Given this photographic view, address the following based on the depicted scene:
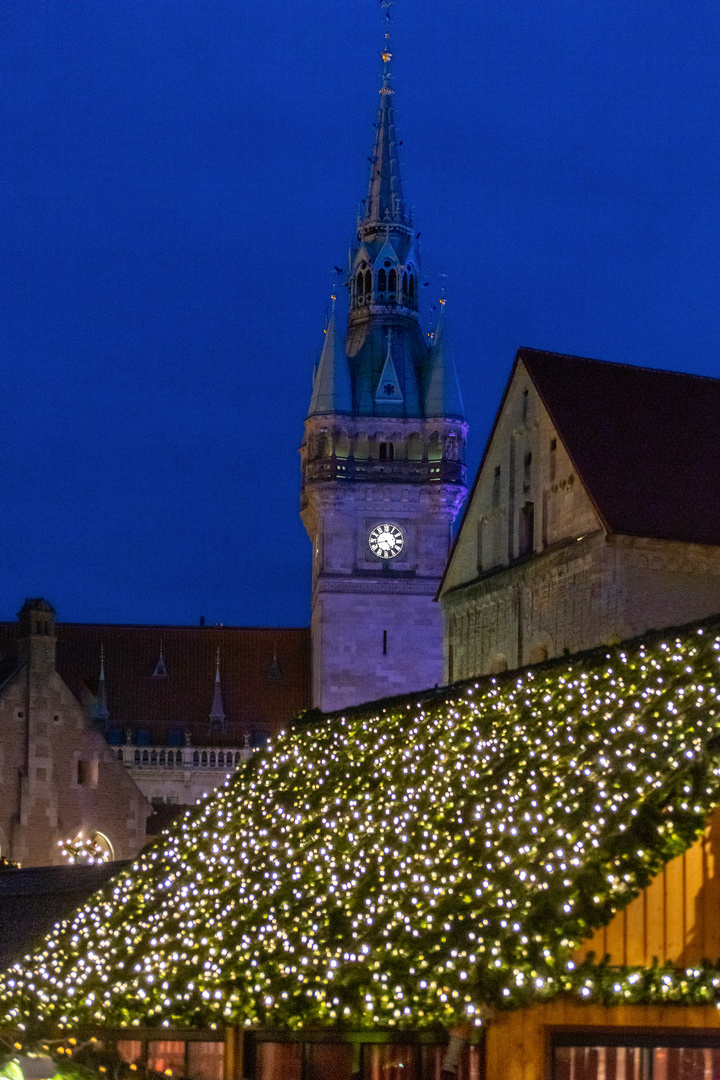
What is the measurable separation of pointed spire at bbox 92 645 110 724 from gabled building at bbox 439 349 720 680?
4385 cm

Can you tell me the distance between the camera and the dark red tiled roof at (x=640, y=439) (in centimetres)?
3628

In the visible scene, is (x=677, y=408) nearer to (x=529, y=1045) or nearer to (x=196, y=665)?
(x=529, y=1045)

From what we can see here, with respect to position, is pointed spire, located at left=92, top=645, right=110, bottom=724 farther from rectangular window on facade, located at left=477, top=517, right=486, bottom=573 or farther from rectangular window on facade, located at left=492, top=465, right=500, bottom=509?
rectangular window on facade, located at left=492, top=465, right=500, bottom=509

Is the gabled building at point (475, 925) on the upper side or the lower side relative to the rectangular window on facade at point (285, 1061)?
upper

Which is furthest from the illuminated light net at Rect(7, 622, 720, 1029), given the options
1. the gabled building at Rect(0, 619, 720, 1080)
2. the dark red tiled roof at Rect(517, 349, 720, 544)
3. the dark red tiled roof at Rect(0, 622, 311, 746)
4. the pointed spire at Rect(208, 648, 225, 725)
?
the dark red tiled roof at Rect(0, 622, 311, 746)

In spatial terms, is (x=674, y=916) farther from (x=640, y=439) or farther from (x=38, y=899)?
(x=640, y=439)

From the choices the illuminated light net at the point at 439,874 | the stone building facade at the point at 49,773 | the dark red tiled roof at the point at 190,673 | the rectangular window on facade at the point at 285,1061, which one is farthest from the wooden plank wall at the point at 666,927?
the dark red tiled roof at the point at 190,673

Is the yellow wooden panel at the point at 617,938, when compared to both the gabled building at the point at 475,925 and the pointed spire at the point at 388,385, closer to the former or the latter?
the gabled building at the point at 475,925

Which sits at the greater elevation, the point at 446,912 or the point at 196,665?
the point at 196,665

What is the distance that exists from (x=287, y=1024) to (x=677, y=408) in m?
25.6

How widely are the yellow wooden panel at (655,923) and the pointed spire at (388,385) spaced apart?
237 ft

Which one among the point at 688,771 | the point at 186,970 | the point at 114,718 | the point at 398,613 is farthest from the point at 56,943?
the point at 114,718

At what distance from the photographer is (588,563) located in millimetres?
36688

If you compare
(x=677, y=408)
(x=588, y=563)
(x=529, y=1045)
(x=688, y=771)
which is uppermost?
(x=677, y=408)
